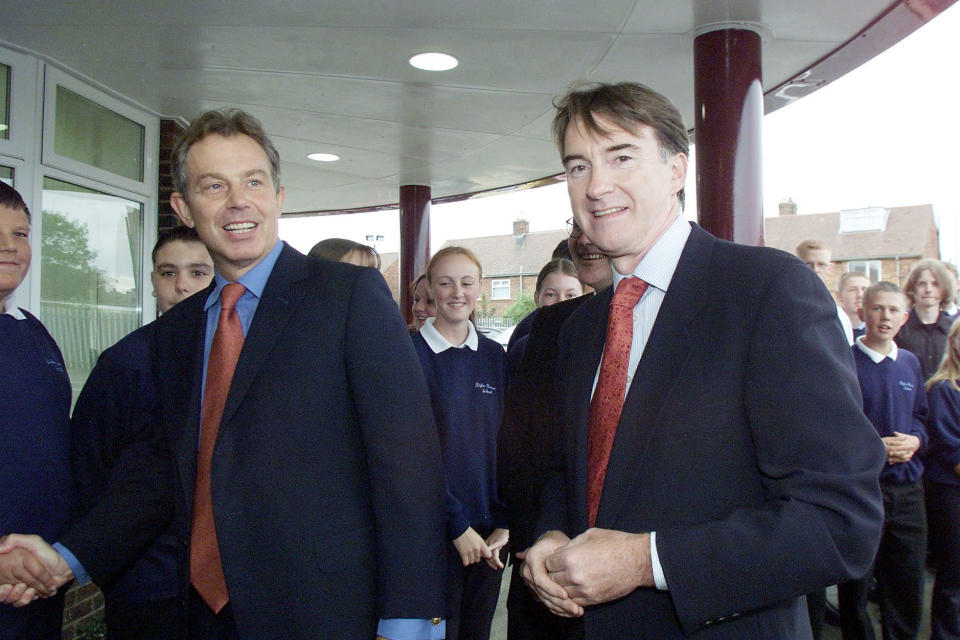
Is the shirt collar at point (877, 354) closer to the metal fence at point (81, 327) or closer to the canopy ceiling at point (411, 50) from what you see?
the canopy ceiling at point (411, 50)

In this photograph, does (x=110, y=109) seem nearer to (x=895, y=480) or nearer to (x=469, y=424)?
(x=469, y=424)

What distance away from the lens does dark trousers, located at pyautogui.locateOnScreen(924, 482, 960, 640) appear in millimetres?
3816

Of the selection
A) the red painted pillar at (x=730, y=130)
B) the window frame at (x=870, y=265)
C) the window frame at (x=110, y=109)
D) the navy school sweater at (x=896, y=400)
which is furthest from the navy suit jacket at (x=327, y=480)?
the window frame at (x=870, y=265)

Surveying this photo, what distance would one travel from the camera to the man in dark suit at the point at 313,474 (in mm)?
1554

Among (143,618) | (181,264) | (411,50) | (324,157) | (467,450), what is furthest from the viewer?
(324,157)

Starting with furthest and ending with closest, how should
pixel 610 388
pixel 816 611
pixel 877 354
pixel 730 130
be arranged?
1. pixel 730 130
2. pixel 877 354
3. pixel 816 611
4. pixel 610 388

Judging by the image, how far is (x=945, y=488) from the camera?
401 cm

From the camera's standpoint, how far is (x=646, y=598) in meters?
1.33

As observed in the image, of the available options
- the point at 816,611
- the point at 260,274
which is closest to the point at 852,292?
the point at 816,611

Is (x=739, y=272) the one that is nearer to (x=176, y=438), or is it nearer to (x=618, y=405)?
(x=618, y=405)

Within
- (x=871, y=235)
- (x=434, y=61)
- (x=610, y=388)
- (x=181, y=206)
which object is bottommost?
(x=610, y=388)

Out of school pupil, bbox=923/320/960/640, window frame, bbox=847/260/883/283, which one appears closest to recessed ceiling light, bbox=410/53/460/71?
school pupil, bbox=923/320/960/640

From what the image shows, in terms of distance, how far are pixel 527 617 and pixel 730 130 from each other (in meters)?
3.55

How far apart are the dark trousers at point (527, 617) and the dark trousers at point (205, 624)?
46.7 inches
